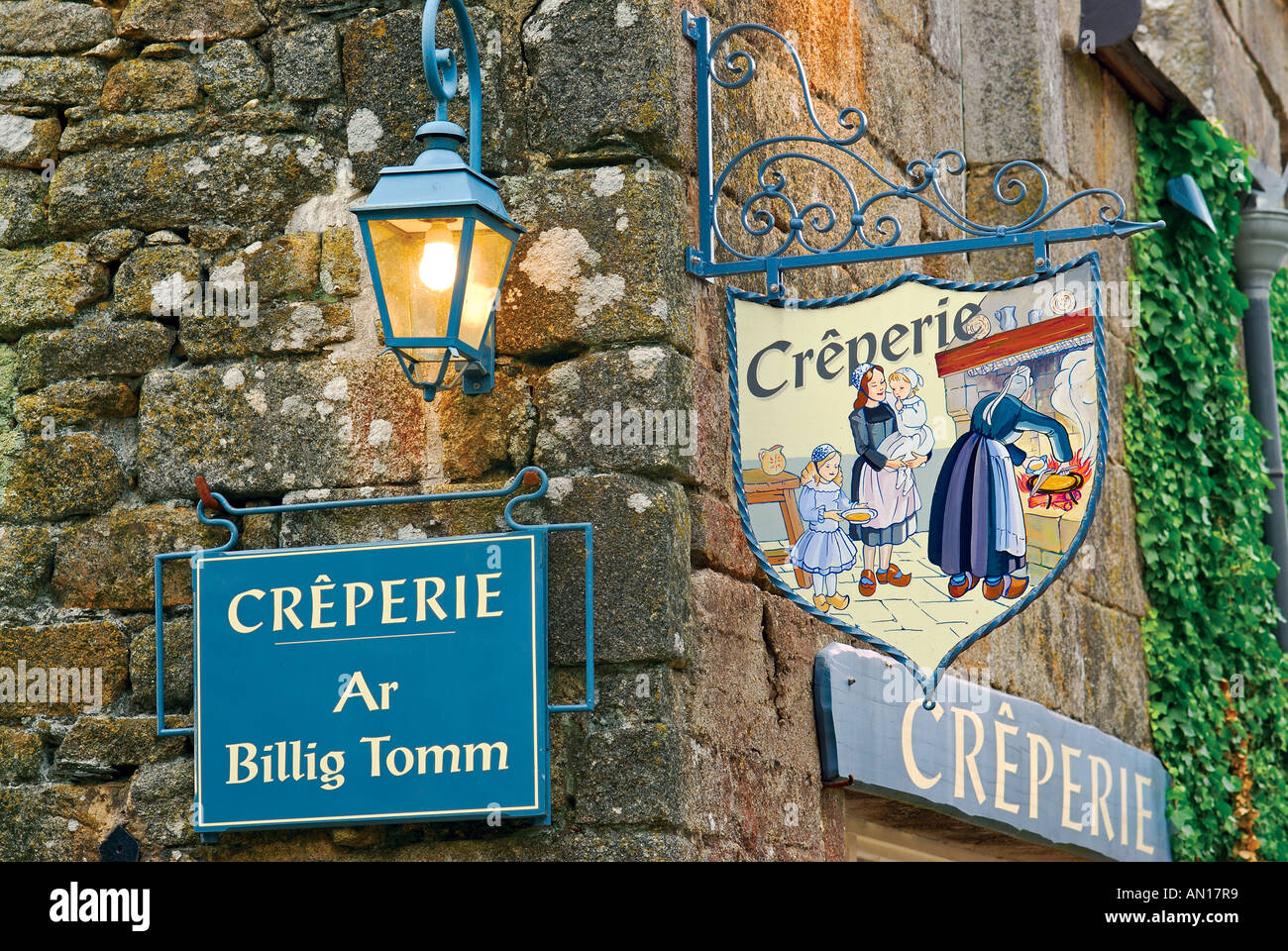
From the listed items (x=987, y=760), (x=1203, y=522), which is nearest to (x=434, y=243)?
(x=987, y=760)

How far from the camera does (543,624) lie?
13.6 feet

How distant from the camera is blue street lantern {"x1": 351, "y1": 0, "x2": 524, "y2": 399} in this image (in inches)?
159

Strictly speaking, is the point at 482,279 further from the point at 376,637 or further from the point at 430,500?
the point at 376,637

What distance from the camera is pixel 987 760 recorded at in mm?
5395

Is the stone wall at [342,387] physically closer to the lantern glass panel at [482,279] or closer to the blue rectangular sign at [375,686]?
the blue rectangular sign at [375,686]

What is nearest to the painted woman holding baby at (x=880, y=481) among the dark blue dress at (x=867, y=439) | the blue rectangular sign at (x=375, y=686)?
the dark blue dress at (x=867, y=439)

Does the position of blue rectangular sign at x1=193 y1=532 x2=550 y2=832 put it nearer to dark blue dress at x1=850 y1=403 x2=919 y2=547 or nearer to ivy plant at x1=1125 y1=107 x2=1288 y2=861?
dark blue dress at x1=850 y1=403 x2=919 y2=547

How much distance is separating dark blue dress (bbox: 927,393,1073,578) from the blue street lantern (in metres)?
1.04

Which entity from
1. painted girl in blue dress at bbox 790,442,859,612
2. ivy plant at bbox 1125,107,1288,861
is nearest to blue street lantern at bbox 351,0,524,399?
painted girl in blue dress at bbox 790,442,859,612

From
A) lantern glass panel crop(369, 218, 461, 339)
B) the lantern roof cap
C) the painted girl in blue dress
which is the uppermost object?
the lantern roof cap

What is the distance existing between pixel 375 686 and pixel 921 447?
49.8 inches

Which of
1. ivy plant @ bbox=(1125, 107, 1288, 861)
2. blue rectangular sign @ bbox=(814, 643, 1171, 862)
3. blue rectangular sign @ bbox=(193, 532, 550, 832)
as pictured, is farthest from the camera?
ivy plant @ bbox=(1125, 107, 1288, 861)

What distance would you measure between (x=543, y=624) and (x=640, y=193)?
3.27 ft

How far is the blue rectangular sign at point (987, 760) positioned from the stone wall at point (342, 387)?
11cm
